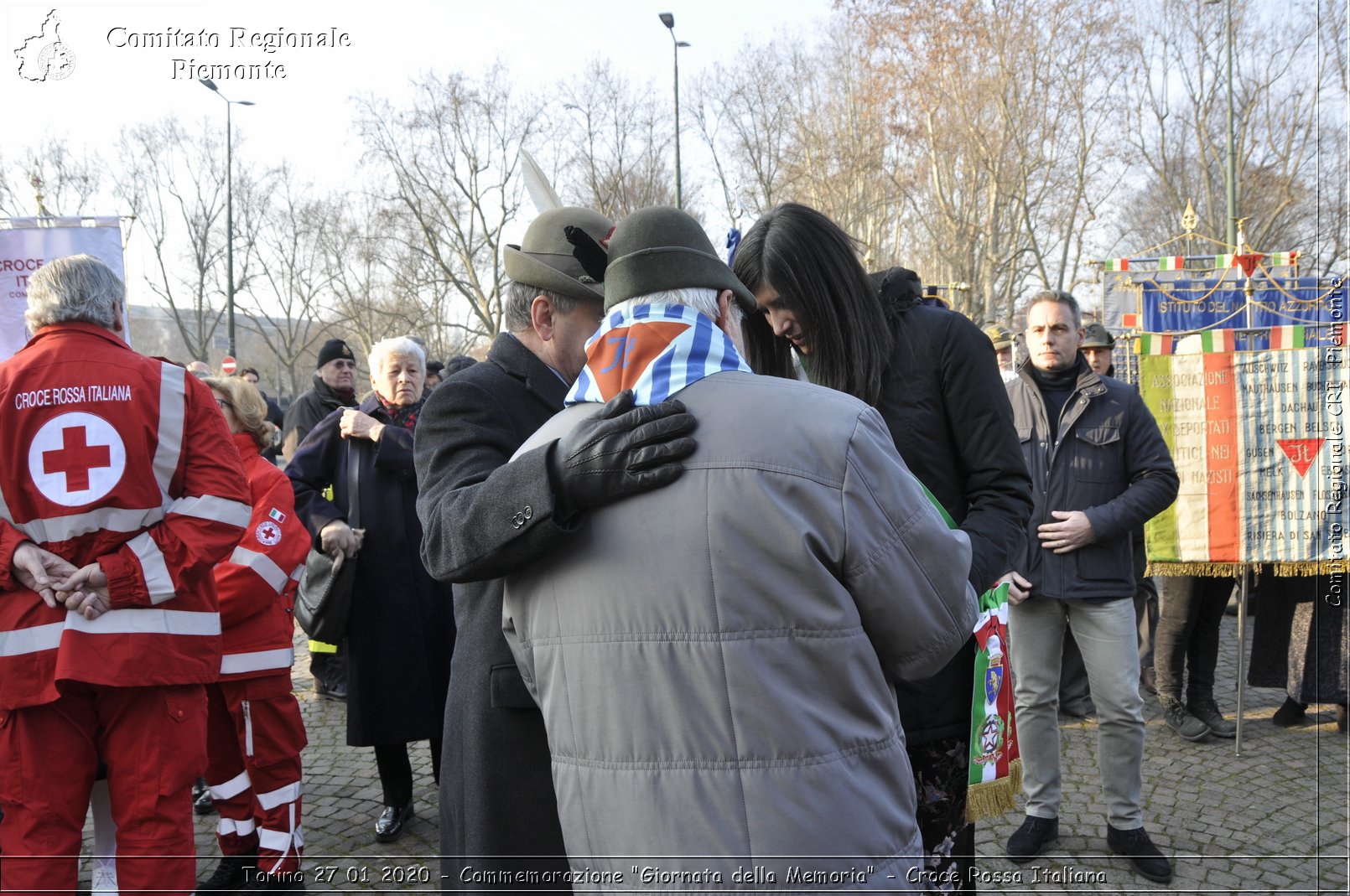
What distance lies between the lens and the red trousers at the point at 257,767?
3.73m

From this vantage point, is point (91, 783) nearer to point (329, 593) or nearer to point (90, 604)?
point (90, 604)

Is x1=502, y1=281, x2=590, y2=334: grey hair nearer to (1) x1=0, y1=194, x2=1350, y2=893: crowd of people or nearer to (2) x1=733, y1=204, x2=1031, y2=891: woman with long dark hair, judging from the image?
(1) x1=0, y1=194, x2=1350, y2=893: crowd of people

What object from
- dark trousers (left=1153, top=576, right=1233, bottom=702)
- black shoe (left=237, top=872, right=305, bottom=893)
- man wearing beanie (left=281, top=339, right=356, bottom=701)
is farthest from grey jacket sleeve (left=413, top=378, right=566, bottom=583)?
dark trousers (left=1153, top=576, right=1233, bottom=702)

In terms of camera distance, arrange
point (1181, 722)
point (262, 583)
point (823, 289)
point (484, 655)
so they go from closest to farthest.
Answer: point (484, 655)
point (823, 289)
point (262, 583)
point (1181, 722)

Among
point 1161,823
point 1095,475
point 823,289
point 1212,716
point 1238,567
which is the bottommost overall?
point 1161,823

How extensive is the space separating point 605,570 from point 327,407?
197 inches

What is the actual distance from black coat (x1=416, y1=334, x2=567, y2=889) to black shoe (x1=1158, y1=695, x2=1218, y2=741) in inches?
187

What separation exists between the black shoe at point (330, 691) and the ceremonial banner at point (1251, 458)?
210 inches

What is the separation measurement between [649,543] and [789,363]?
110 centimetres

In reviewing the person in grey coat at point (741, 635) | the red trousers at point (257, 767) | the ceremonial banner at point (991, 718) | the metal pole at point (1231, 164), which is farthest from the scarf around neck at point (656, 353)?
the metal pole at point (1231, 164)

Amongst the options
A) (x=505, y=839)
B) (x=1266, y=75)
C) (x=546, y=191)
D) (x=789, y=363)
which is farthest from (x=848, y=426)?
(x=1266, y=75)

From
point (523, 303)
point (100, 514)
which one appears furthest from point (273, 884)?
point (523, 303)

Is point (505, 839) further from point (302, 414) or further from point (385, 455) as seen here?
point (302, 414)

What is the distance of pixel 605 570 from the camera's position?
1436 mm
